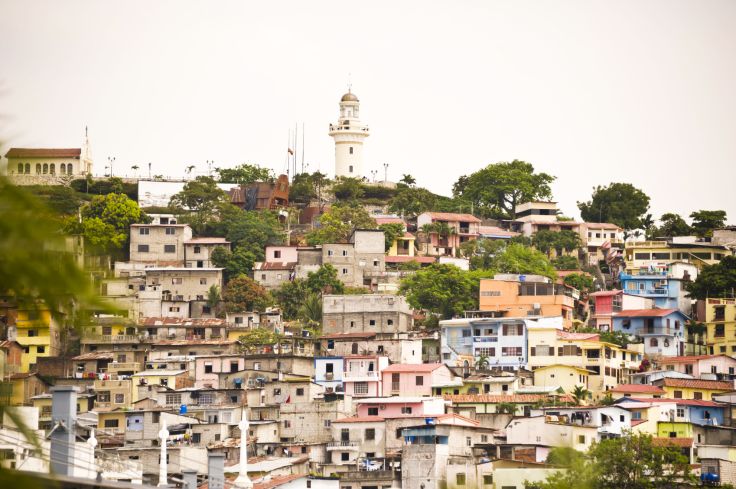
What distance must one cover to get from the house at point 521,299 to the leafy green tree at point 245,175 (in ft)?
80.9

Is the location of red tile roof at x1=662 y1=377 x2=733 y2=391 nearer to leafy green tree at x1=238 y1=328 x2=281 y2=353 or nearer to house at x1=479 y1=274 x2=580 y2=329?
Answer: house at x1=479 y1=274 x2=580 y2=329

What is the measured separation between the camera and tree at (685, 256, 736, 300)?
64.8m

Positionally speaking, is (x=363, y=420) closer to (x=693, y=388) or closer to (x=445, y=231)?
(x=693, y=388)

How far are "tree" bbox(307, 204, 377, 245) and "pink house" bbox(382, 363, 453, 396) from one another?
1543cm

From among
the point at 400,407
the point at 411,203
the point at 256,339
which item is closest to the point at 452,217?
the point at 411,203

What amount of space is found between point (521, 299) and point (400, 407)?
13761 millimetres

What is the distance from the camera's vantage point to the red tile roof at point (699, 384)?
180 ft

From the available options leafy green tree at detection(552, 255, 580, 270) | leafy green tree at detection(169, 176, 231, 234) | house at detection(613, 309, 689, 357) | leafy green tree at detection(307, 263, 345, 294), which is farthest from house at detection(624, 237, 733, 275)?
leafy green tree at detection(169, 176, 231, 234)

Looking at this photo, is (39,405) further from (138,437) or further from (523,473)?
(523,473)

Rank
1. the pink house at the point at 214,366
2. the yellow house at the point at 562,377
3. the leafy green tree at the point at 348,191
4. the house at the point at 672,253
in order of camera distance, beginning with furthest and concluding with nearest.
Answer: the leafy green tree at the point at 348,191
the house at the point at 672,253
the yellow house at the point at 562,377
the pink house at the point at 214,366

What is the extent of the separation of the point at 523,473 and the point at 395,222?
33643 millimetres

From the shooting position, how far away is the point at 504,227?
267 ft

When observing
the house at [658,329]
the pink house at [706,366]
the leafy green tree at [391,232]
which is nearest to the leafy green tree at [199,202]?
the leafy green tree at [391,232]

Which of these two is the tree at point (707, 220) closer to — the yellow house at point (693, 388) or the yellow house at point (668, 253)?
the yellow house at point (668, 253)
